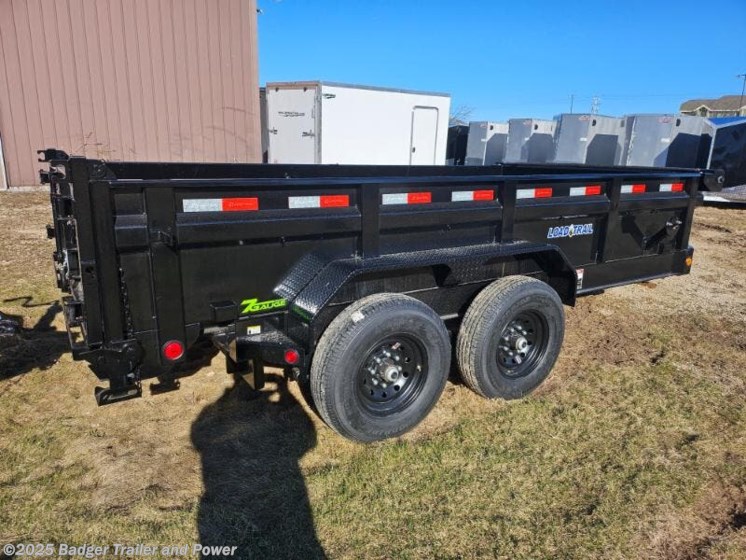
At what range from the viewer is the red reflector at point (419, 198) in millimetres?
3156

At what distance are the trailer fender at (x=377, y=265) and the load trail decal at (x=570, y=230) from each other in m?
0.25

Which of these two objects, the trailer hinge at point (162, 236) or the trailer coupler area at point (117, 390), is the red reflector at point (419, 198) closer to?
the trailer hinge at point (162, 236)

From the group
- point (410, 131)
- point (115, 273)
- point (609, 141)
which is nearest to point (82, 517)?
point (115, 273)

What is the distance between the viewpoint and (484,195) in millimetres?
3441

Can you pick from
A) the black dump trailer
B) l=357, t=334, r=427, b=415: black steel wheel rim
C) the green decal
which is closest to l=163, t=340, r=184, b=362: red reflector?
the black dump trailer

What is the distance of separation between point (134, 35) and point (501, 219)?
11958mm

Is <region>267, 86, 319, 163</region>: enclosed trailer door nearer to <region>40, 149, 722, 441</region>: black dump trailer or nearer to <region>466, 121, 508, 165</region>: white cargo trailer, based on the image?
<region>466, 121, 508, 165</region>: white cargo trailer

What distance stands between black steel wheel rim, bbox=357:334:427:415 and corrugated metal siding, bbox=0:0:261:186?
11754mm

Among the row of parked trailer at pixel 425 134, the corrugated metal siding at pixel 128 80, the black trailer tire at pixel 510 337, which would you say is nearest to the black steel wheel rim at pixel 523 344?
the black trailer tire at pixel 510 337

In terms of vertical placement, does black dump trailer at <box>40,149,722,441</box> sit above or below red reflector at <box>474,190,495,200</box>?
below

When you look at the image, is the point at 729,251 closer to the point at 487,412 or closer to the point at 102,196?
the point at 487,412

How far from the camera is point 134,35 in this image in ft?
40.6

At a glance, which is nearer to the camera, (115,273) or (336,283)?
(115,273)

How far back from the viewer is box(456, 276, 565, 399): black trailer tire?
335cm
